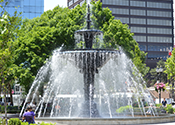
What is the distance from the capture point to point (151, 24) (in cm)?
11338

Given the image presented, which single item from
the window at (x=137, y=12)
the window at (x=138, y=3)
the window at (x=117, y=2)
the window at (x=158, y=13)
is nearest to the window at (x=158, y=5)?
the window at (x=158, y=13)

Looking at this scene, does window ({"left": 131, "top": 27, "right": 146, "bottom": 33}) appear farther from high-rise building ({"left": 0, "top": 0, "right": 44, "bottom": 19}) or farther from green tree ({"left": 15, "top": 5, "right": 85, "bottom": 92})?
green tree ({"left": 15, "top": 5, "right": 85, "bottom": 92})

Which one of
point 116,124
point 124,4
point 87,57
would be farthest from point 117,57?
point 124,4

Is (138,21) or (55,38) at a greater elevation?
(138,21)

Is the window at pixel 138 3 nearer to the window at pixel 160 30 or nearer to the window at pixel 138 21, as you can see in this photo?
the window at pixel 138 21

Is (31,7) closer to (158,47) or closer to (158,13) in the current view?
(158,13)

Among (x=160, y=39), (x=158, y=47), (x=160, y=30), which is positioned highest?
(x=160, y=30)

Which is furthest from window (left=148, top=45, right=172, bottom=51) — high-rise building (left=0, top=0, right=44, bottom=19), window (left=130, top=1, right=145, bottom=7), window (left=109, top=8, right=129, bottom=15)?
high-rise building (left=0, top=0, right=44, bottom=19)

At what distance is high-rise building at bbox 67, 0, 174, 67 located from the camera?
110812mm

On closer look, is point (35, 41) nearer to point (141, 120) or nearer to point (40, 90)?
point (40, 90)

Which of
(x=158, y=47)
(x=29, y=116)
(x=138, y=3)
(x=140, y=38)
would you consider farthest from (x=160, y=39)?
(x=29, y=116)

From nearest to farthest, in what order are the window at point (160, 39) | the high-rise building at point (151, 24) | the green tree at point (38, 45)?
the green tree at point (38, 45) < the high-rise building at point (151, 24) < the window at point (160, 39)

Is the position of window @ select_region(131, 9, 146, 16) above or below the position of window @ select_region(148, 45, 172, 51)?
above

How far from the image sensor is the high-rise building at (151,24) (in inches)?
4363
